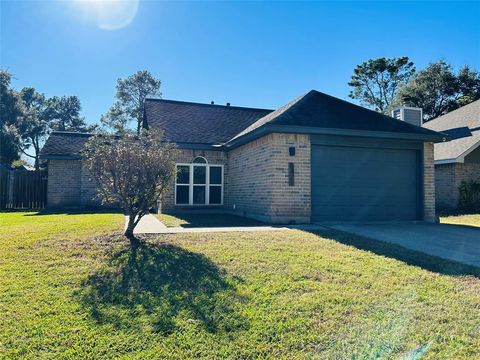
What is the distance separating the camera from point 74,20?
10930mm

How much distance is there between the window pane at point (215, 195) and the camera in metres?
14.4

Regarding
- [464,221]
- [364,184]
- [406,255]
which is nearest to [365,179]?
[364,184]

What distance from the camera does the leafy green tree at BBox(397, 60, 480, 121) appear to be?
109 ft

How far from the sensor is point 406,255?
5949mm

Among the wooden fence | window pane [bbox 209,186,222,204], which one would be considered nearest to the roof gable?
window pane [bbox 209,186,222,204]

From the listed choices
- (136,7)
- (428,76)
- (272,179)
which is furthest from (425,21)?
(428,76)

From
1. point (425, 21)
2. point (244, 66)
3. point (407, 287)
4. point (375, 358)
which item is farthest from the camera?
point (244, 66)

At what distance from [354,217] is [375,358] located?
8.15 metres

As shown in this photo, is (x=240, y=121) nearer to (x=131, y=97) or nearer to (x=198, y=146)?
(x=198, y=146)

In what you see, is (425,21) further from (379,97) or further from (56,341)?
(379,97)

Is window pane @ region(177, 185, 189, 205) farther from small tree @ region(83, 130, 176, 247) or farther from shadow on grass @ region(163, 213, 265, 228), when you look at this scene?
small tree @ region(83, 130, 176, 247)

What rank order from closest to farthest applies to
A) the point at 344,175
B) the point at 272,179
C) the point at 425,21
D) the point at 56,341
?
the point at 56,341 → the point at 272,179 → the point at 344,175 → the point at 425,21

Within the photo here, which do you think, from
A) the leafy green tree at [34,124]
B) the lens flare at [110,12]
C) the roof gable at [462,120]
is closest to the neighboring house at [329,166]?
the lens flare at [110,12]

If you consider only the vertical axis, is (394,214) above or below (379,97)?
below
